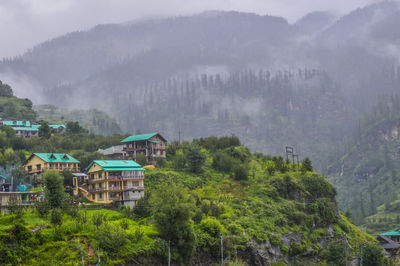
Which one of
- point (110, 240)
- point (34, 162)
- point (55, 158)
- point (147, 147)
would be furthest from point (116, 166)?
point (110, 240)

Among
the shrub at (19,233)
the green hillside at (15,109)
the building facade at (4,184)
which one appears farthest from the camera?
the green hillside at (15,109)

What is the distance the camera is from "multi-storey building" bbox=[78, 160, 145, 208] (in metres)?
74.5

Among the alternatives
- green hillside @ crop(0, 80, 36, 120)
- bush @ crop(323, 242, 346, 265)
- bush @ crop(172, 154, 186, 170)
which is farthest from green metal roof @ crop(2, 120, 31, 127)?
Answer: bush @ crop(323, 242, 346, 265)

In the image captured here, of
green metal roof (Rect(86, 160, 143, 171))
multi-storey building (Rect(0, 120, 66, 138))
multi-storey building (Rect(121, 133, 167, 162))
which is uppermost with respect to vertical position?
multi-storey building (Rect(0, 120, 66, 138))

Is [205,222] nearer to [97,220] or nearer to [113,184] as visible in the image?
[97,220]

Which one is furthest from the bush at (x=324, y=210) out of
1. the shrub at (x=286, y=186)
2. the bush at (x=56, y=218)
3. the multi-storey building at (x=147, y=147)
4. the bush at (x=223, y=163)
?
the bush at (x=56, y=218)

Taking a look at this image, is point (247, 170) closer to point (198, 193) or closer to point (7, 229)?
point (198, 193)

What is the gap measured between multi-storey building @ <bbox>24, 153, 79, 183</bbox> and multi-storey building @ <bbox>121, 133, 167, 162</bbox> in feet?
54.3

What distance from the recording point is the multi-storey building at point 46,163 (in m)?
83.8

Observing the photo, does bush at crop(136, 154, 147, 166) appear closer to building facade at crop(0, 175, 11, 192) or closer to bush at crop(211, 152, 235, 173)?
bush at crop(211, 152, 235, 173)

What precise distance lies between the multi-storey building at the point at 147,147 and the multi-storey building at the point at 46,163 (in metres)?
16.6

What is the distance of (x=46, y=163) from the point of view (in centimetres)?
8406

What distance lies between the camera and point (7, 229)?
1914 inches

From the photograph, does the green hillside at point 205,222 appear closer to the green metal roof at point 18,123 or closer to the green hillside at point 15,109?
the green metal roof at point 18,123
